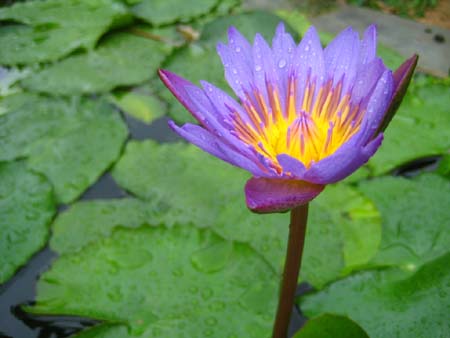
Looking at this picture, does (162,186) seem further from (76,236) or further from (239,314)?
(239,314)

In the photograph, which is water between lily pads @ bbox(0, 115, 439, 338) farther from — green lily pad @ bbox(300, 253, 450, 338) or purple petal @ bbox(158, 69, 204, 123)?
purple petal @ bbox(158, 69, 204, 123)

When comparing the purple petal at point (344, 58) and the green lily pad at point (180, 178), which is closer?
the purple petal at point (344, 58)

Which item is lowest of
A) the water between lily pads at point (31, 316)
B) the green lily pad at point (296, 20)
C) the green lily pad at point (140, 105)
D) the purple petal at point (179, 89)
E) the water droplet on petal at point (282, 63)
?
the water between lily pads at point (31, 316)

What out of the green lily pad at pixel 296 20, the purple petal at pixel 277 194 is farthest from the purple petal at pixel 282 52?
the green lily pad at pixel 296 20

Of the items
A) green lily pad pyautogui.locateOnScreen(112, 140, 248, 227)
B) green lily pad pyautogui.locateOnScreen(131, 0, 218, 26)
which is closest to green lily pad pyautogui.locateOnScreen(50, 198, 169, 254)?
green lily pad pyautogui.locateOnScreen(112, 140, 248, 227)

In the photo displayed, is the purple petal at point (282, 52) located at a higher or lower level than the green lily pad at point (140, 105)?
higher

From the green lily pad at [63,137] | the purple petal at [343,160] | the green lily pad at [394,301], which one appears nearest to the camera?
the purple petal at [343,160]

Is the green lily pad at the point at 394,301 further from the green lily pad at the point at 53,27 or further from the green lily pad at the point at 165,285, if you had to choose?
the green lily pad at the point at 53,27

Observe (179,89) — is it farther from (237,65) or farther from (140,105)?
(140,105)
